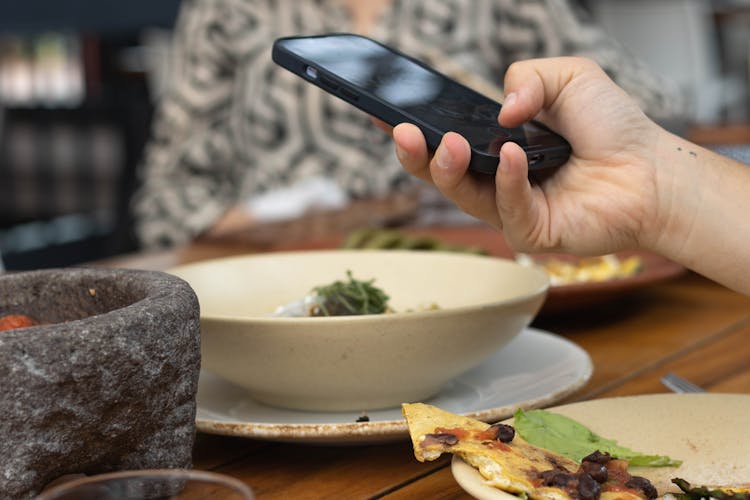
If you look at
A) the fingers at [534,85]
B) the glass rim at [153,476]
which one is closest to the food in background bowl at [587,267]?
the fingers at [534,85]

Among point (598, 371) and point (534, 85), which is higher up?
point (534, 85)

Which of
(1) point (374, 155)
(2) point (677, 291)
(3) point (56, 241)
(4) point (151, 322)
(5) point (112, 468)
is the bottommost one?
(3) point (56, 241)

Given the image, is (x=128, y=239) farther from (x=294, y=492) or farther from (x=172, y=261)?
(x=294, y=492)

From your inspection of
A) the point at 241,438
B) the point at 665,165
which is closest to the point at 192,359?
the point at 241,438

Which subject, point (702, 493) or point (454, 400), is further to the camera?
point (454, 400)

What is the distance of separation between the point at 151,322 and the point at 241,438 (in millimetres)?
234

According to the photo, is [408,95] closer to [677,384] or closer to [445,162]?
[445,162]

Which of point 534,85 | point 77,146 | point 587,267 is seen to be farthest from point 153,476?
point 77,146

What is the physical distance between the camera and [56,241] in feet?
8.20

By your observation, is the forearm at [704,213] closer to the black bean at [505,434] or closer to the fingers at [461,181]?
the fingers at [461,181]

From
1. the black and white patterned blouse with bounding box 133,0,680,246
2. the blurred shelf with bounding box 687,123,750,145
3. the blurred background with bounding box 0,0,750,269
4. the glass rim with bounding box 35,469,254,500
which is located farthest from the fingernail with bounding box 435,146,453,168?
the blurred shelf with bounding box 687,123,750,145

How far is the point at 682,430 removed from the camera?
670mm

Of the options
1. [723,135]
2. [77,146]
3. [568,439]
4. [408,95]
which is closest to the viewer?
[568,439]

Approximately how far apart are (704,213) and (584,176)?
0.10 m
